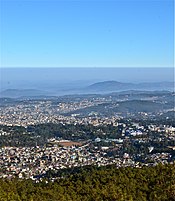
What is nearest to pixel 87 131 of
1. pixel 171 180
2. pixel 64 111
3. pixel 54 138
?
pixel 54 138

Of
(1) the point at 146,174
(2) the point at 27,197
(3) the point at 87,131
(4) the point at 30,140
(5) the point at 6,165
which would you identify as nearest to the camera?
(2) the point at 27,197

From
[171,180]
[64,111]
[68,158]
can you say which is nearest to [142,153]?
[68,158]

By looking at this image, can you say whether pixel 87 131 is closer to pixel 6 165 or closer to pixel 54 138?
pixel 54 138

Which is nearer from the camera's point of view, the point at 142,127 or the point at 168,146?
the point at 168,146

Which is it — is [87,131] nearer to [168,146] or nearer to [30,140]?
[30,140]

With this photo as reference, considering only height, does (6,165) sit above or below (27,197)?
below

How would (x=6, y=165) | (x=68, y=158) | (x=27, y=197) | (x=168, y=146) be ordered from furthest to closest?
(x=168, y=146) < (x=68, y=158) < (x=6, y=165) < (x=27, y=197)
